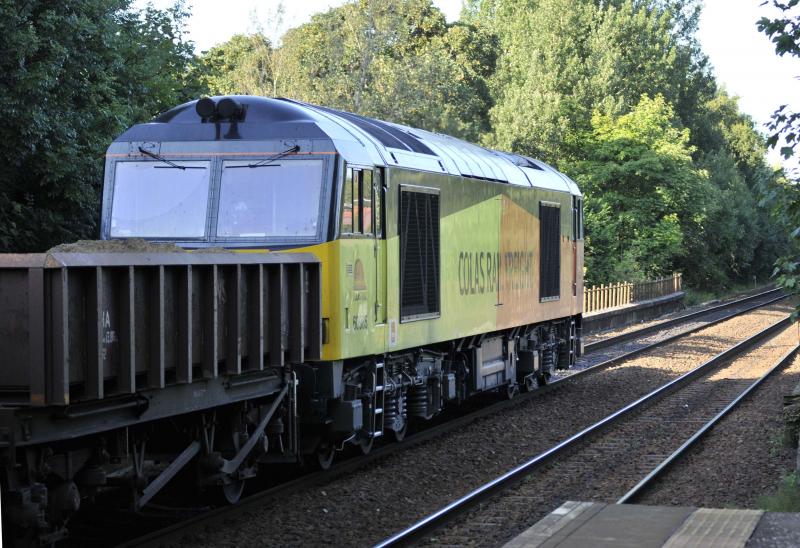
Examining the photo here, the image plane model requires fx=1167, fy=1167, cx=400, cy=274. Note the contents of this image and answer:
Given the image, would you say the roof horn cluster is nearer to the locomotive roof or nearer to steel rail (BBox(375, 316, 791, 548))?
the locomotive roof

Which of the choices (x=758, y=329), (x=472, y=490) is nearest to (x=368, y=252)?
(x=472, y=490)

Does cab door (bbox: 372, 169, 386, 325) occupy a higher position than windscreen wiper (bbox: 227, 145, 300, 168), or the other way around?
windscreen wiper (bbox: 227, 145, 300, 168)

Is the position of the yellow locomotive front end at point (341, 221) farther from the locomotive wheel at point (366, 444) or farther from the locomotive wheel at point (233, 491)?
the locomotive wheel at point (233, 491)

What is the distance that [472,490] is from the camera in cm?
1142

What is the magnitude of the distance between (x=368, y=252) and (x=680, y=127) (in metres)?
51.8

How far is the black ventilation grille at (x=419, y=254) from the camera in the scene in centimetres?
1297

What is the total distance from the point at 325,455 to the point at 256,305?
3.60 meters

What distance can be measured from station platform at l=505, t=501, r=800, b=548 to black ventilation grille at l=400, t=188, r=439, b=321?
531cm

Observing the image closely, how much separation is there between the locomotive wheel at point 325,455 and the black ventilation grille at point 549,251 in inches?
303

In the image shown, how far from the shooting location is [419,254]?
13.5m

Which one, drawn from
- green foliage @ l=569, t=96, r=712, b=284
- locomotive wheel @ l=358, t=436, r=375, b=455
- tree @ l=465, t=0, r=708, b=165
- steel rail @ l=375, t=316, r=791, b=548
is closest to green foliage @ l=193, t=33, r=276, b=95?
tree @ l=465, t=0, r=708, b=165

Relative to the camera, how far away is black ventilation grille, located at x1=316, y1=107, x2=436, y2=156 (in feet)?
42.4

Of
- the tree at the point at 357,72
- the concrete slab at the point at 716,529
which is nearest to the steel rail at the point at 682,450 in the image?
the concrete slab at the point at 716,529

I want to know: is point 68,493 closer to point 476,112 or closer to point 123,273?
point 123,273
